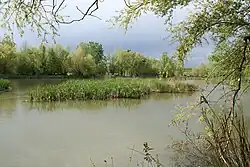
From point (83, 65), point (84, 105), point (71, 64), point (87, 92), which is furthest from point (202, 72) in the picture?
point (71, 64)

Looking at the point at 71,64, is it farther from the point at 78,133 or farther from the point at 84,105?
the point at 78,133

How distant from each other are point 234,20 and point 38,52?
36738 millimetres

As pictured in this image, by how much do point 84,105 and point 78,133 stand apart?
566cm

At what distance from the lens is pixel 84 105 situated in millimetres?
13836

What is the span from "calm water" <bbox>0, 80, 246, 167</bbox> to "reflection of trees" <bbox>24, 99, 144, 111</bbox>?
0.13ft

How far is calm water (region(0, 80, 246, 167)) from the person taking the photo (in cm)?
612

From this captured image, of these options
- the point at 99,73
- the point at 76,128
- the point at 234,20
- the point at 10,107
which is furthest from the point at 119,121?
the point at 99,73

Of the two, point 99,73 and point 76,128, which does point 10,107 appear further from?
point 99,73

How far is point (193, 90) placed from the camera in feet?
67.3

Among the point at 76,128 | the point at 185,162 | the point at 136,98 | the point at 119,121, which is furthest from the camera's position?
the point at 136,98

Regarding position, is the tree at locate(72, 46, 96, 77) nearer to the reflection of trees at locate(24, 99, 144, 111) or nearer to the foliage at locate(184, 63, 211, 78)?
the reflection of trees at locate(24, 99, 144, 111)

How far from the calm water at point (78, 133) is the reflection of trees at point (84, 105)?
0.13 ft

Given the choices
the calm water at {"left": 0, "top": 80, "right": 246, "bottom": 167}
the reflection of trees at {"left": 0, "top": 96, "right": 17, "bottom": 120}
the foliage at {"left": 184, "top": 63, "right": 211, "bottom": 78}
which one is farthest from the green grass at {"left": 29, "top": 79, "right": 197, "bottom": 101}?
the foliage at {"left": 184, "top": 63, "right": 211, "bottom": 78}

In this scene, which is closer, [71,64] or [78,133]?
[78,133]
